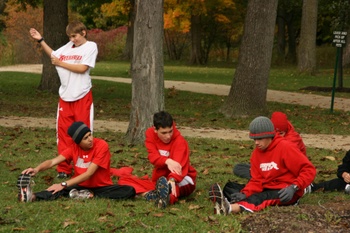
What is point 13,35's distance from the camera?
170 feet

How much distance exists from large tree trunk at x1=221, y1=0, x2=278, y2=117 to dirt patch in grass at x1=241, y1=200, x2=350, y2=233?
385 inches

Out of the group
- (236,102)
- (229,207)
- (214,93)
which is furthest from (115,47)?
(229,207)

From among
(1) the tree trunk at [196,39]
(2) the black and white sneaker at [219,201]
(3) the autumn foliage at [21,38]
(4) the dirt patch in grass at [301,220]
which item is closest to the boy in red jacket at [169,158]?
(2) the black and white sneaker at [219,201]

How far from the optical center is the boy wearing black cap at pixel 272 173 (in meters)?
6.97

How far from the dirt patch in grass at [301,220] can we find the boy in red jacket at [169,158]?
1024mm

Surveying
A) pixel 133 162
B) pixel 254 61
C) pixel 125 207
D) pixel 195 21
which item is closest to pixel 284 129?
pixel 125 207

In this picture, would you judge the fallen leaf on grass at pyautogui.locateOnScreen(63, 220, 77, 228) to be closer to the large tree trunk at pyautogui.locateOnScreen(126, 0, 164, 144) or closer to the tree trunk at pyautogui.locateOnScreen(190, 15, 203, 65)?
the large tree trunk at pyautogui.locateOnScreen(126, 0, 164, 144)

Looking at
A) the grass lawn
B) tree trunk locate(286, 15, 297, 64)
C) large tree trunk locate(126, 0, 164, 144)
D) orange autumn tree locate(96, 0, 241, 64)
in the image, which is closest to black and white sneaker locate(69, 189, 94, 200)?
the grass lawn

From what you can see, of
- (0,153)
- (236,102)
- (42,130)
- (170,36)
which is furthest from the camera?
(170,36)

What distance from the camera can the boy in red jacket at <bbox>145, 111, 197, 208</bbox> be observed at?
24.4ft

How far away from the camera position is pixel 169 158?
766cm

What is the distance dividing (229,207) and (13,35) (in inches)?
1855

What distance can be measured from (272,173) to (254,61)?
9576 mm

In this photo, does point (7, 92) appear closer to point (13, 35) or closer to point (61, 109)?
point (61, 109)
